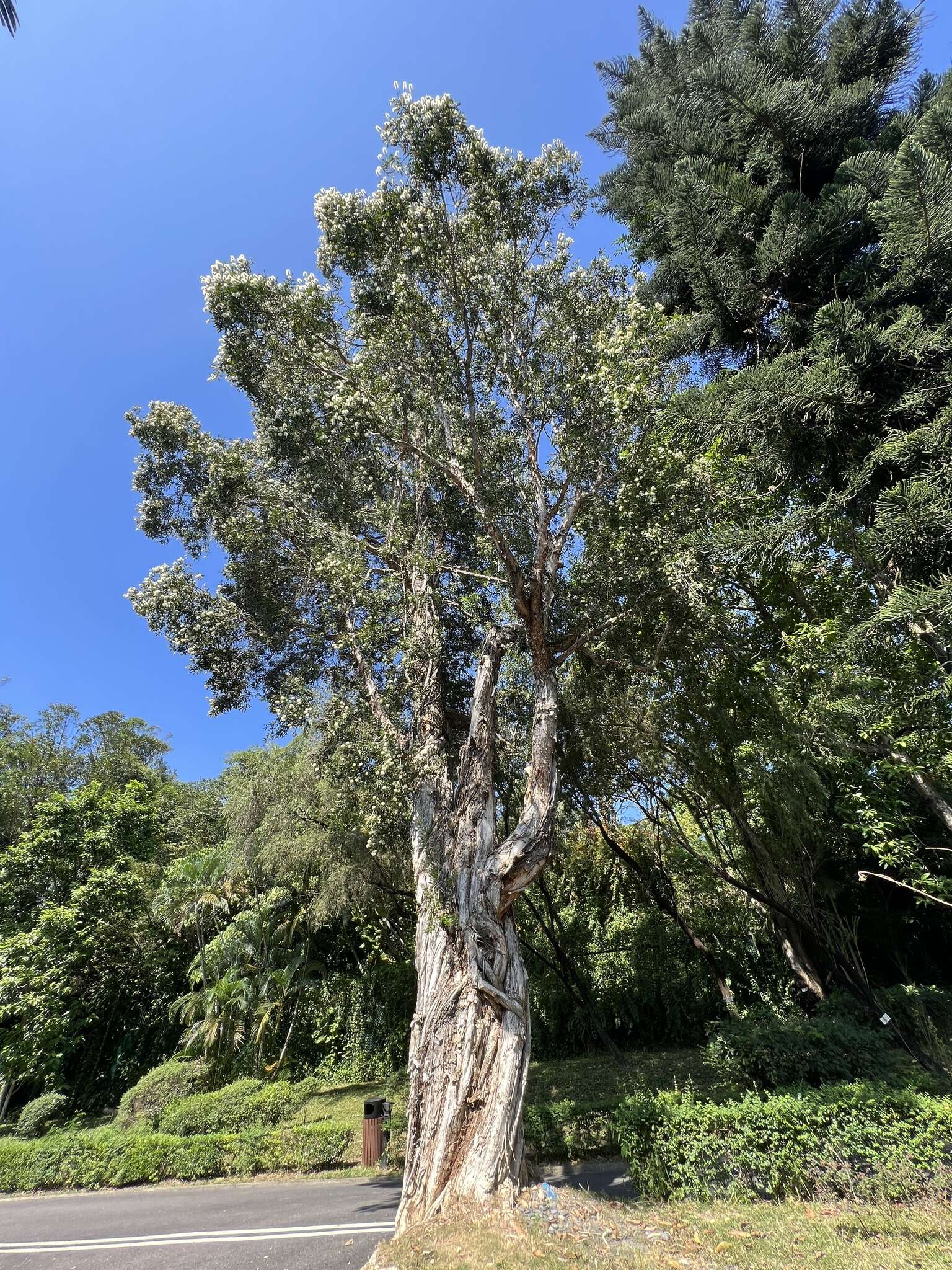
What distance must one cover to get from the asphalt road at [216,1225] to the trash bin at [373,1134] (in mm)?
265

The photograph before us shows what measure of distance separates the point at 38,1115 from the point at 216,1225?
337 inches

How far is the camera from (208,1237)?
20.3 ft

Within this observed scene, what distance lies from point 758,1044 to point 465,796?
4.42m

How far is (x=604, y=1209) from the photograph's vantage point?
464 cm

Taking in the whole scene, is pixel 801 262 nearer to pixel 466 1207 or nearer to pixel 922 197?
pixel 922 197

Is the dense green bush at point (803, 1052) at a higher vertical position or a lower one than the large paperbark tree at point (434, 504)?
lower

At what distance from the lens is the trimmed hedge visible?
8812 mm

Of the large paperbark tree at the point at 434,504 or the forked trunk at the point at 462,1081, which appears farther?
the large paperbark tree at the point at 434,504

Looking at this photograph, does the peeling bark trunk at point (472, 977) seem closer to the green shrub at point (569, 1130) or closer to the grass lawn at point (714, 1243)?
the grass lawn at point (714, 1243)

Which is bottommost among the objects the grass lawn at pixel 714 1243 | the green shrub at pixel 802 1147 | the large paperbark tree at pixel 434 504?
the grass lawn at pixel 714 1243

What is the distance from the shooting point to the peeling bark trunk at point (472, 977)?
4.66 metres

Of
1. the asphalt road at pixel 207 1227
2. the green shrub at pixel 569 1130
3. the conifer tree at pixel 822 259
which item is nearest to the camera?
the conifer tree at pixel 822 259

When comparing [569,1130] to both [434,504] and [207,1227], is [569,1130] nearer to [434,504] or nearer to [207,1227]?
[207,1227]

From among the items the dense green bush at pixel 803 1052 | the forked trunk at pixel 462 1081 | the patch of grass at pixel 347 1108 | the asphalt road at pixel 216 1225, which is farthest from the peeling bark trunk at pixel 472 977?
the patch of grass at pixel 347 1108
